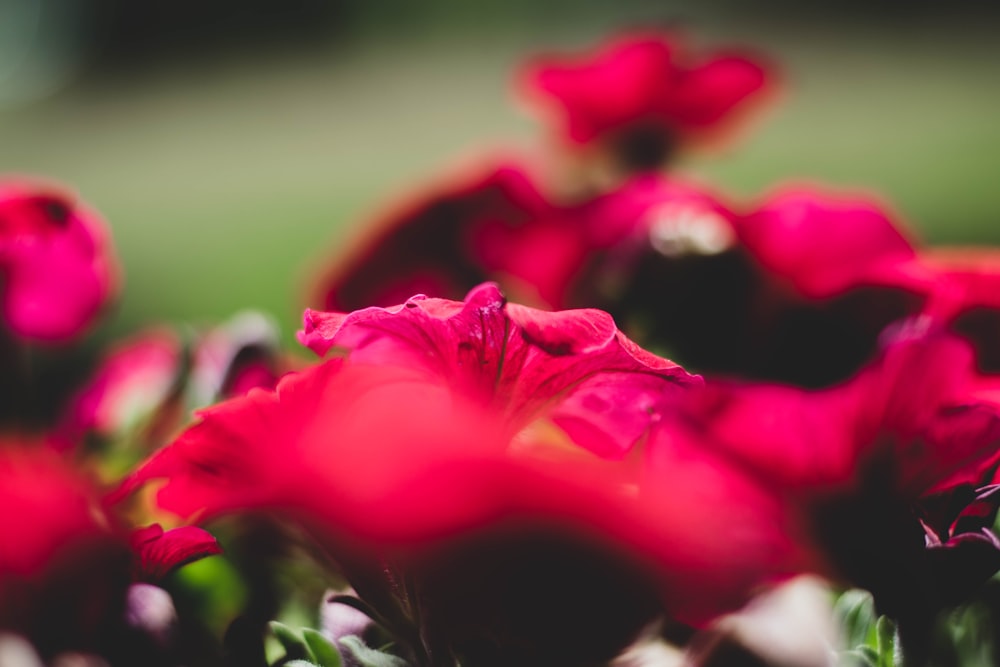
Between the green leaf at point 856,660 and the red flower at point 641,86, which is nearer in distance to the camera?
the green leaf at point 856,660

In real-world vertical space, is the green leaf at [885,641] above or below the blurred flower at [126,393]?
above

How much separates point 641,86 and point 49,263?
0.34 metres

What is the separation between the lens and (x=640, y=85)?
574mm

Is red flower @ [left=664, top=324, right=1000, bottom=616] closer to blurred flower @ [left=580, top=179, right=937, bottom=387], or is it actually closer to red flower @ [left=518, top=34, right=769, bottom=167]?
blurred flower @ [left=580, top=179, right=937, bottom=387]

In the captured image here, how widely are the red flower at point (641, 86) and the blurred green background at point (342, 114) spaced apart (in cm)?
150

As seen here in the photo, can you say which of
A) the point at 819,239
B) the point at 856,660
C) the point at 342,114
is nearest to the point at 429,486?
the point at 856,660

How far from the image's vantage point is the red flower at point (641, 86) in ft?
1.84

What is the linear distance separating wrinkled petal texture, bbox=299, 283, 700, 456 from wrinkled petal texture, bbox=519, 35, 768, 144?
0.37 metres

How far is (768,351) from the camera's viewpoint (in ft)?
1.23

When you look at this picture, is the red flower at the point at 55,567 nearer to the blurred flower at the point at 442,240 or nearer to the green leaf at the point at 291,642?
the green leaf at the point at 291,642

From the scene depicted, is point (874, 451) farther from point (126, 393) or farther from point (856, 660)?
point (126, 393)

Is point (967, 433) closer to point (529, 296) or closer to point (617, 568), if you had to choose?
point (617, 568)

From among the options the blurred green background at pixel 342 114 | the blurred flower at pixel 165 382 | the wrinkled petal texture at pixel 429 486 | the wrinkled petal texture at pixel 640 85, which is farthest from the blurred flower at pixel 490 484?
the blurred green background at pixel 342 114

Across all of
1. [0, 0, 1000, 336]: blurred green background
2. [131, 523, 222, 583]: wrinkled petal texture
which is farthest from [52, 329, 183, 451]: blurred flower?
[0, 0, 1000, 336]: blurred green background
